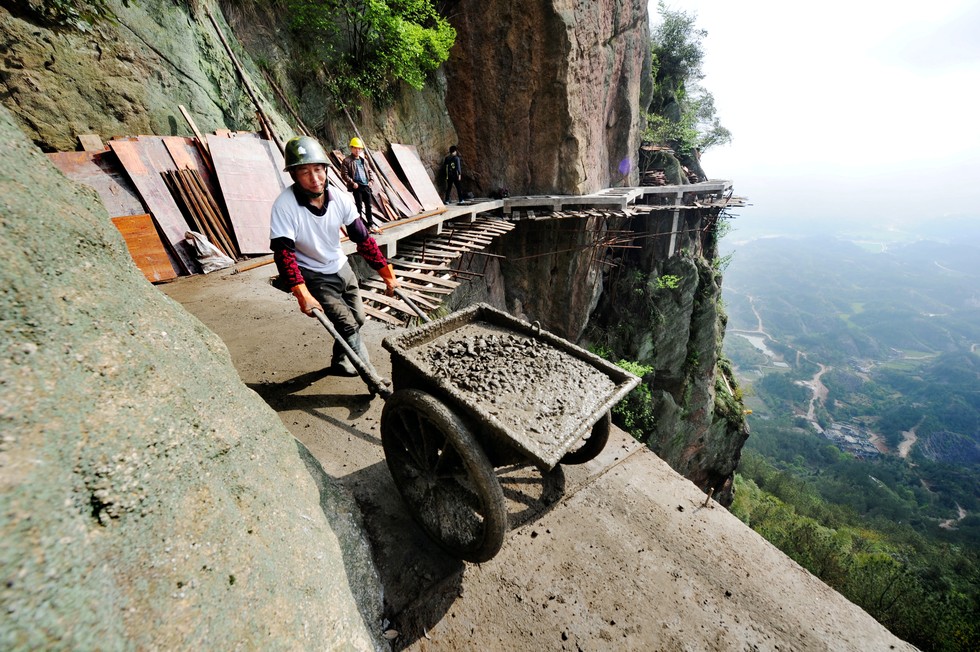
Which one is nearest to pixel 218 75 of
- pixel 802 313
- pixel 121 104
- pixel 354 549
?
pixel 121 104

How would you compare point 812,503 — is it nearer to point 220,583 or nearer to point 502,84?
point 502,84

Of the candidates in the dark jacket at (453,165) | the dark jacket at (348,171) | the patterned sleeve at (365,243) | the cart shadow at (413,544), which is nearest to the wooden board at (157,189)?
the dark jacket at (348,171)

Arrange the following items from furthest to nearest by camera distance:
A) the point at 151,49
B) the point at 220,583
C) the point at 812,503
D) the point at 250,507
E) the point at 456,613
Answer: the point at 812,503 → the point at 151,49 → the point at 456,613 → the point at 250,507 → the point at 220,583

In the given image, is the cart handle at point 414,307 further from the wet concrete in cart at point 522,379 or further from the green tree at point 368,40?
the green tree at point 368,40

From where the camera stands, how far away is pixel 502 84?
514 inches

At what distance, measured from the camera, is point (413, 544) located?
2.68 meters

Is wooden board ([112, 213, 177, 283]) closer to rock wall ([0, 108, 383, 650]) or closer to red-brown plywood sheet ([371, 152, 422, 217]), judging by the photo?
rock wall ([0, 108, 383, 650])

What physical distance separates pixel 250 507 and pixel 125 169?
683 centimetres

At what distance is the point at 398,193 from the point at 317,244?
285 inches

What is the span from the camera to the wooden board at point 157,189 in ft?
19.2

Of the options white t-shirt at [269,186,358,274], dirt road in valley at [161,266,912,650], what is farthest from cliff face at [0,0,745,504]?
dirt road in valley at [161,266,912,650]

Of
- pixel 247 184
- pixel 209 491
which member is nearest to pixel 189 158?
pixel 247 184

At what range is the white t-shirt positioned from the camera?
11.0 ft

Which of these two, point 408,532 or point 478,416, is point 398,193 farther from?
point 478,416
